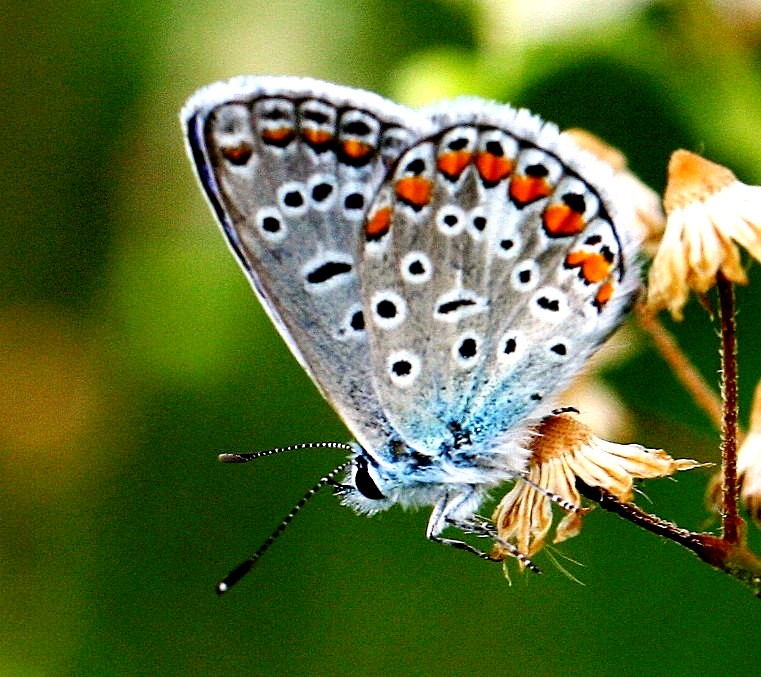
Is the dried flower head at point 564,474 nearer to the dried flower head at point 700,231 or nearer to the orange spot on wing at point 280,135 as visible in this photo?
the dried flower head at point 700,231

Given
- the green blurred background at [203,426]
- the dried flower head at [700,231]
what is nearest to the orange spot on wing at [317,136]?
the dried flower head at [700,231]

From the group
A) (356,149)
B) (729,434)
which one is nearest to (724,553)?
(729,434)

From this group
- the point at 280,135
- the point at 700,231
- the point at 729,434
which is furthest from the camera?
the point at 280,135

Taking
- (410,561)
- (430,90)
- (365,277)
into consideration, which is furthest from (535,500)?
(410,561)

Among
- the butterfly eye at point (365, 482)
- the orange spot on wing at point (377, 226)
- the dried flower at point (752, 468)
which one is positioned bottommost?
the butterfly eye at point (365, 482)

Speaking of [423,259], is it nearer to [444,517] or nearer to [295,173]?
[295,173]

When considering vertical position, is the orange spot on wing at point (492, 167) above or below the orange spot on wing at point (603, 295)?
above

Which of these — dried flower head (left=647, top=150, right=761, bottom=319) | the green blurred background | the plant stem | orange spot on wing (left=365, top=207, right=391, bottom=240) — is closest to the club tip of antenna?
orange spot on wing (left=365, top=207, right=391, bottom=240)
